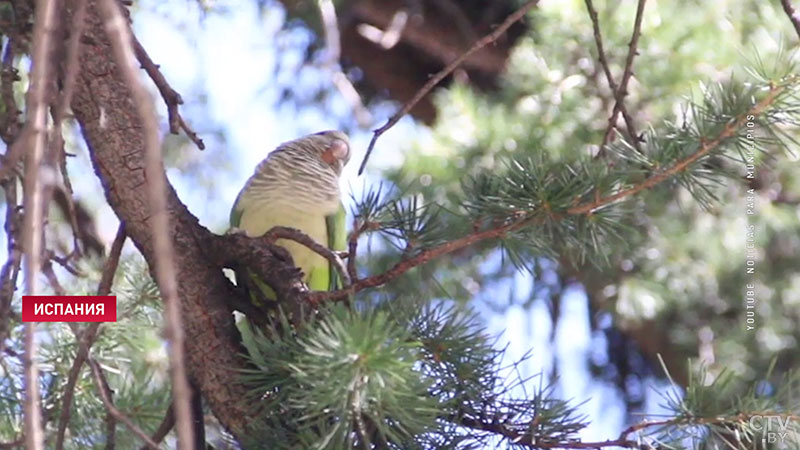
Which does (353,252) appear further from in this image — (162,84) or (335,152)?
(335,152)

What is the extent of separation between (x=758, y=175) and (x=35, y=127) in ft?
7.14

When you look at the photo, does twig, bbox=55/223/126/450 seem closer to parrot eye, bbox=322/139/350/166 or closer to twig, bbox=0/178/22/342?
twig, bbox=0/178/22/342

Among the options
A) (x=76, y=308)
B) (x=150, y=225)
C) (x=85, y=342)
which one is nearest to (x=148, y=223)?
(x=150, y=225)

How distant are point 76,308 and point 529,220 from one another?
2.09 feet

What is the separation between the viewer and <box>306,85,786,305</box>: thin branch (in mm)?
1189

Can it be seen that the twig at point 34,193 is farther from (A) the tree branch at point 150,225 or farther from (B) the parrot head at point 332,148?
(B) the parrot head at point 332,148

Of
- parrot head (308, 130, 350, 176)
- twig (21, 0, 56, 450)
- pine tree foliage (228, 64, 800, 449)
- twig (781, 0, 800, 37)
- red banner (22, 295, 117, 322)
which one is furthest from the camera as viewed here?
parrot head (308, 130, 350, 176)

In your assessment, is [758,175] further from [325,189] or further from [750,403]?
[750,403]

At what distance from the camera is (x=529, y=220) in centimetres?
123

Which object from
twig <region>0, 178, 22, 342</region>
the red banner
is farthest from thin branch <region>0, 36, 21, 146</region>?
the red banner

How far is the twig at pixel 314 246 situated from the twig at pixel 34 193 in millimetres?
531

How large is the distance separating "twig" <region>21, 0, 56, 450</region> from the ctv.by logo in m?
0.76

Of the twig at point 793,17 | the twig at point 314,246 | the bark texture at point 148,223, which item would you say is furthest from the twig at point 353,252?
the twig at point 793,17

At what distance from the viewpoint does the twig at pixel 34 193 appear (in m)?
0.63
